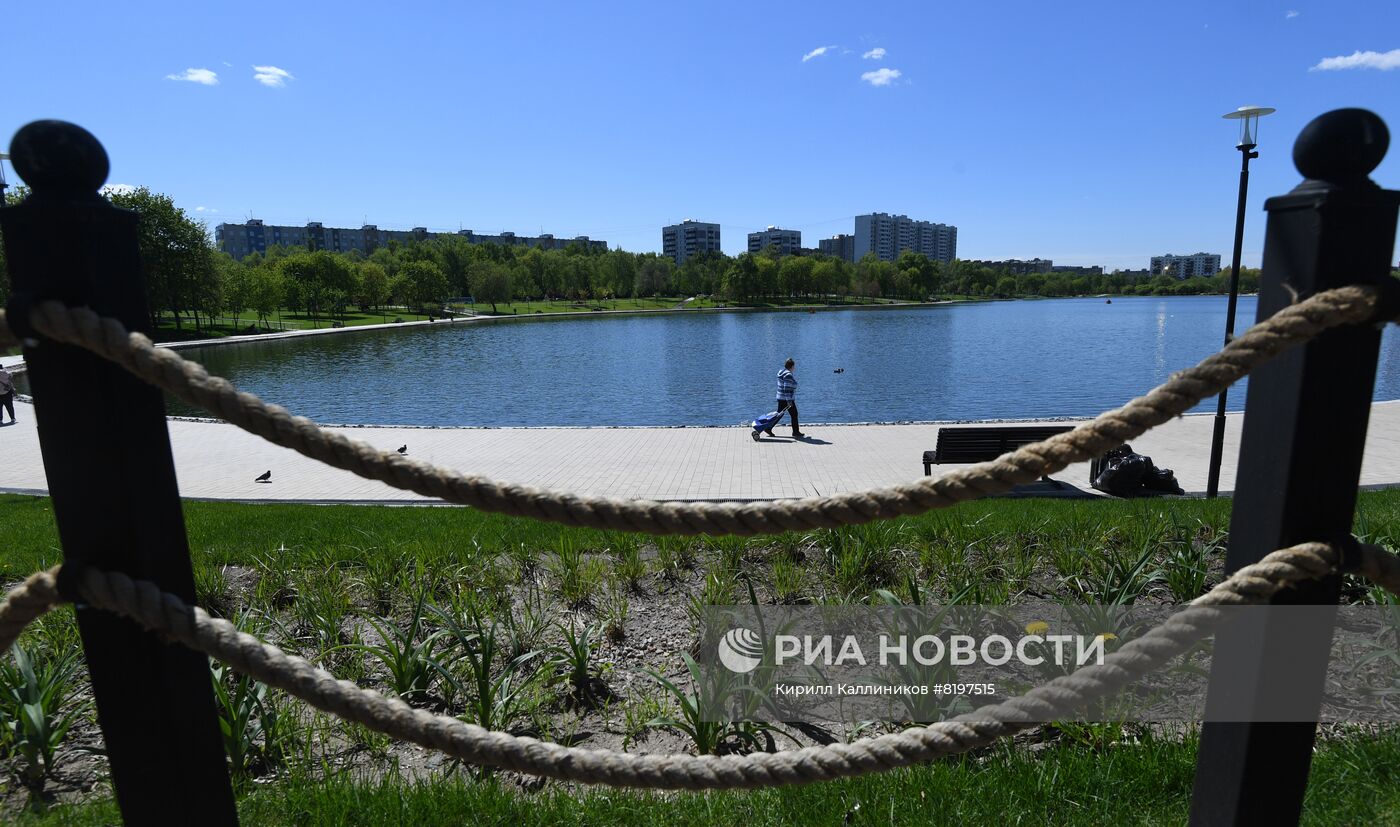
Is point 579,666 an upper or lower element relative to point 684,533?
lower

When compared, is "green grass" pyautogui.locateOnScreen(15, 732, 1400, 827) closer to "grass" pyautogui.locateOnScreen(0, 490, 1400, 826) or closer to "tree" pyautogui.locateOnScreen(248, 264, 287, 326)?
"grass" pyautogui.locateOnScreen(0, 490, 1400, 826)

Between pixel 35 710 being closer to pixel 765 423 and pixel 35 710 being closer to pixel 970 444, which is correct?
pixel 970 444

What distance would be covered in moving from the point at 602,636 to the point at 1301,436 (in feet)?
12.5

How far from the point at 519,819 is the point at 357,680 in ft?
5.65

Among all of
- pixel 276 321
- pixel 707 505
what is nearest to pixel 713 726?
pixel 707 505

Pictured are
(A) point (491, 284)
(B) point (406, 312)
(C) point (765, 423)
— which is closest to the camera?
(C) point (765, 423)

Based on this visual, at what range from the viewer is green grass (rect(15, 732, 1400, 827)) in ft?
8.92

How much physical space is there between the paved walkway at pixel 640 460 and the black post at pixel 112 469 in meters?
7.69

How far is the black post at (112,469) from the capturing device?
4.56 ft

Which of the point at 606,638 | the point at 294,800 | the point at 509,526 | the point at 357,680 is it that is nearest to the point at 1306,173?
the point at 294,800

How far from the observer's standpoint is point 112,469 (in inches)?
57.2

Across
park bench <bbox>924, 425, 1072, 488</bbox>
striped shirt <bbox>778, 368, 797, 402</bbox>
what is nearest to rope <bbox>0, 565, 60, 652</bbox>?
park bench <bbox>924, 425, 1072, 488</bbox>

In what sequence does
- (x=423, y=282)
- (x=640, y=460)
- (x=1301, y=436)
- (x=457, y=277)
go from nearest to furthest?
(x=1301, y=436) → (x=640, y=460) → (x=423, y=282) → (x=457, y=277)

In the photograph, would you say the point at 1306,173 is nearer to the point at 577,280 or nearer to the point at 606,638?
the point at 606,638
